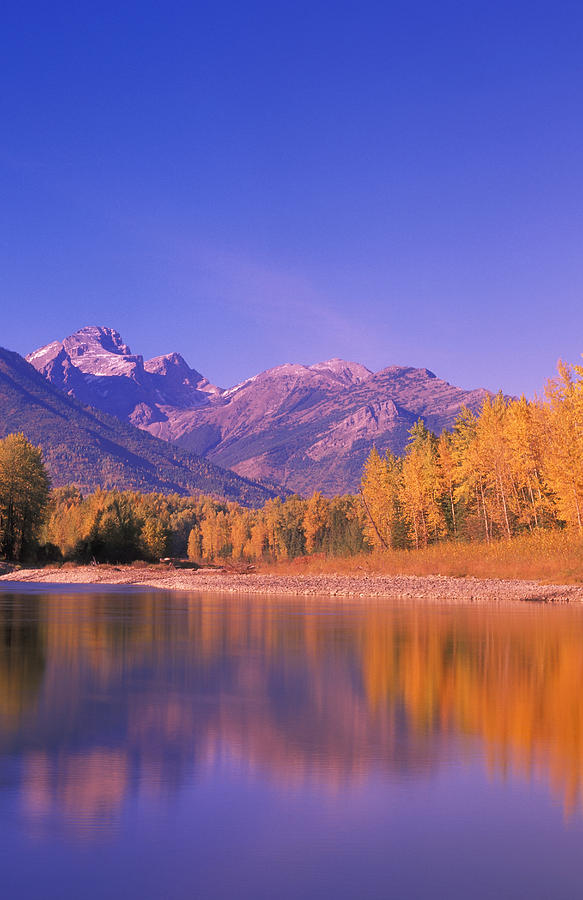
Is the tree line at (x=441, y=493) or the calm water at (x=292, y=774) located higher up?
the tree line at (x=441, y=493)

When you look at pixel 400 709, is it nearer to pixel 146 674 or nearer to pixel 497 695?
pixel 497 695

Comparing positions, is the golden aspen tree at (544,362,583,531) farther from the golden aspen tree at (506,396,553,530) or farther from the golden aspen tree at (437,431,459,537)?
the golden aspen tree at (437,431,459,537)

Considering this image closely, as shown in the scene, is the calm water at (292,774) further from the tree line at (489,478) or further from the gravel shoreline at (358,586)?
the tree line at (489,478)

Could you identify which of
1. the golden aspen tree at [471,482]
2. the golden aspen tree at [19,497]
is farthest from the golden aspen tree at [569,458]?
the golden aspen tree at [19,497]

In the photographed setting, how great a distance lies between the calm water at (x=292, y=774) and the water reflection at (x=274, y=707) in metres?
0.05

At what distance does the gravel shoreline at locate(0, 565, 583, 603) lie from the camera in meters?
41.6

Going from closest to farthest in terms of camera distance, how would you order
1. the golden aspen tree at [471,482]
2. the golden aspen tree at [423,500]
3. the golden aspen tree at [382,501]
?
the golden aspen tree at [471,482] → the golden aspen tree at [423,500] → the golden aspen tree at [382,501]

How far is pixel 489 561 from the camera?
5534 cm

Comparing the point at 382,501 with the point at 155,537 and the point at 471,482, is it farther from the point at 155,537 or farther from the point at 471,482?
the point at 155,537

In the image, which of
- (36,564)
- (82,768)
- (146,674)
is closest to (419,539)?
(36,564)

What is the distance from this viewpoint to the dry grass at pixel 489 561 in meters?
47.8

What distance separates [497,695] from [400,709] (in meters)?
2.23

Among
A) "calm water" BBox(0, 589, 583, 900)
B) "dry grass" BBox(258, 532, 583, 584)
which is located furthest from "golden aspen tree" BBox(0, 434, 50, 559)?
"calm water" BBox(0, 589, 583, 900)

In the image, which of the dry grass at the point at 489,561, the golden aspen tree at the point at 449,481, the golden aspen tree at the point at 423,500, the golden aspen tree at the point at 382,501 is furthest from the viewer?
the golden aspen tree at the point at 382,501
